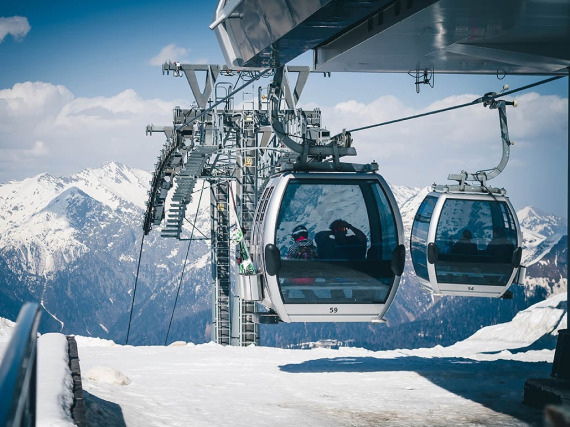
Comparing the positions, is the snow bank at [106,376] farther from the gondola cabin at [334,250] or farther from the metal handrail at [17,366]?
the metal handrail at [17,366]

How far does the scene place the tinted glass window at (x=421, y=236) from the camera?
12.4m

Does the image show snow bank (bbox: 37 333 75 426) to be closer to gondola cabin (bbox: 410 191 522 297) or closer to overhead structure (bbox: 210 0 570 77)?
overhead structure (bbox: 210 0 570 77)

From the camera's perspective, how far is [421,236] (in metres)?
12.5

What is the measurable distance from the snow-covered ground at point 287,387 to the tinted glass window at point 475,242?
1.33 metres

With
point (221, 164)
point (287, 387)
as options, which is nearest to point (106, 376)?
point (287, 387)

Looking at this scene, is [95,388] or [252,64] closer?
[95,388]

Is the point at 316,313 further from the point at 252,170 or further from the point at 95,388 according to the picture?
the point at 252,170

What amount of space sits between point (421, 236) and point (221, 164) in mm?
13904

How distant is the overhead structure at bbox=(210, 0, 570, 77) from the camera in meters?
7.95

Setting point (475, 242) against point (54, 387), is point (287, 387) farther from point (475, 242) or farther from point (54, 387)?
point (54, 387)

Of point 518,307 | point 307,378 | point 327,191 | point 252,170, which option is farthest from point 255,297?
point 518,307

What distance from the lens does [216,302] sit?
94.4 feet

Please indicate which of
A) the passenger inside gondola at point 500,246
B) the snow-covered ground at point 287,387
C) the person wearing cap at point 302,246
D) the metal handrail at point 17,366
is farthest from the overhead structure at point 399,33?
the metal handrail at point 17,366

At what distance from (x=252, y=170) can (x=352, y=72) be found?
1229cm
